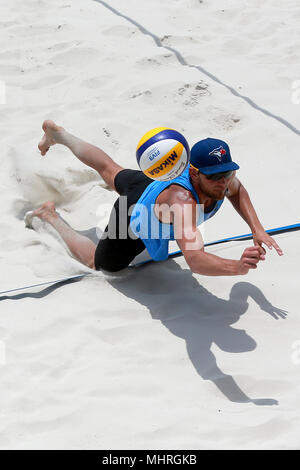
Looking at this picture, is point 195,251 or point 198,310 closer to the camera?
point 195,251

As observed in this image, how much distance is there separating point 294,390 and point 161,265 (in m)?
1.16

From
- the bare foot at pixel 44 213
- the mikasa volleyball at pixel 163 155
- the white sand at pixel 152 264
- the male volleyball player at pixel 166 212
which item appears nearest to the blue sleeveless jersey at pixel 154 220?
the male volleyball player at pixel 166 212

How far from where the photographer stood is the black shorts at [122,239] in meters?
3.38

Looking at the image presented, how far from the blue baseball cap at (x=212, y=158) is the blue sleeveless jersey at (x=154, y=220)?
0.13 meters

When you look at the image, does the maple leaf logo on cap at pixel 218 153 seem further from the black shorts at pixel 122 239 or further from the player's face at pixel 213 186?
the black shorts at pixel 122 239

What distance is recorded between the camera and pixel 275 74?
16.3 ft

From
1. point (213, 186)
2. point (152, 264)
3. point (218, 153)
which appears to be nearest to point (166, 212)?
point (213, 186)

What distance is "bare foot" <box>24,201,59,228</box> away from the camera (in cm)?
380

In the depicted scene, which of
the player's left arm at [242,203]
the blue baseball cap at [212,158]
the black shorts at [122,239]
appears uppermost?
the blue baseball cap at [212,158]

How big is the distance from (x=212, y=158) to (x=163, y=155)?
211mm

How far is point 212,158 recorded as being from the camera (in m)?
2.82

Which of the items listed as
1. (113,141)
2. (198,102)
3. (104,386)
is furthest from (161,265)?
(198,102)

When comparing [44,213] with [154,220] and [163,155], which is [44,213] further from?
[163,155]

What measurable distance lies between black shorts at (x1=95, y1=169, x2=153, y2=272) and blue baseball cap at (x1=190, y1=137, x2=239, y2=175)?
584 millimetres
